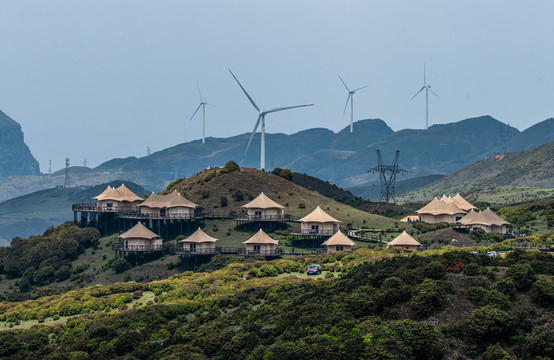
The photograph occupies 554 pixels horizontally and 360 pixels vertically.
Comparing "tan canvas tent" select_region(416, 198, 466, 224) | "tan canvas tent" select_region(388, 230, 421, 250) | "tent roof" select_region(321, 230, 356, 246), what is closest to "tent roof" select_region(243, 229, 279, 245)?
"tent roof" select_region(321, 230, 356, 246)

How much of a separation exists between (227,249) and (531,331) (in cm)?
7369

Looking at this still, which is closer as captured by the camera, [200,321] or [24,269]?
[200,321]

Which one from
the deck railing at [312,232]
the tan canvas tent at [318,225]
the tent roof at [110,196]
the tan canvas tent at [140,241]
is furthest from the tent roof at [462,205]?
the tent roof at [110,196]

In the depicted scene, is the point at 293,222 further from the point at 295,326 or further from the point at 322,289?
the point at 295,326

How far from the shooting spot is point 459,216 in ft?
457

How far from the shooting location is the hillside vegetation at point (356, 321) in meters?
45.8

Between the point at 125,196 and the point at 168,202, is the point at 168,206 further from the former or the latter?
the point at 125,196

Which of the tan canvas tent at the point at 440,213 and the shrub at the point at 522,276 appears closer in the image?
the shrub at the point at 522,276

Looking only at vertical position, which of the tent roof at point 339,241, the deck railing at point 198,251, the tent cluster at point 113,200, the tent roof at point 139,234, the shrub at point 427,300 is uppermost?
the tent cluster at point 113,200

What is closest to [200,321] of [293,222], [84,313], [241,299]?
[241,299]

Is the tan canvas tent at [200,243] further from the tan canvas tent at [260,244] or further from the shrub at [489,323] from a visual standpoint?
the shrub at [489,323]

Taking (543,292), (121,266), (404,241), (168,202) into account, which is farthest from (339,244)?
(543,292)

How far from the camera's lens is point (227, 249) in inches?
4572

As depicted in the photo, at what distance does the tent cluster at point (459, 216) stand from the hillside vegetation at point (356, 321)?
55.9 meters
